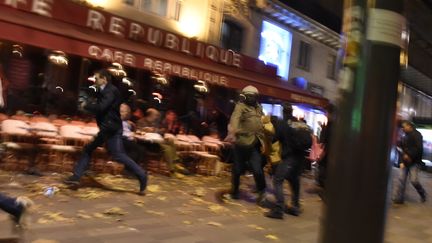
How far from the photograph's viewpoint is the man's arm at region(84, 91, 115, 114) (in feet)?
23.9

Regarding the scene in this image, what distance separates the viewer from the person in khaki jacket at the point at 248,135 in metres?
7.69

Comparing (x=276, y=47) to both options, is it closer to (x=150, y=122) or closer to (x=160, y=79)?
(x=160, y=79)

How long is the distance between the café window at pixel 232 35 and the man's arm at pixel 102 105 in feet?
34.3

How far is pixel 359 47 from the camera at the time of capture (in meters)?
3.04

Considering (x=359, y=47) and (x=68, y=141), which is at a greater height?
(x=359, y=47)

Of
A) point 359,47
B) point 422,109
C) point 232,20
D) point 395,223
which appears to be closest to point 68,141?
point 395,223

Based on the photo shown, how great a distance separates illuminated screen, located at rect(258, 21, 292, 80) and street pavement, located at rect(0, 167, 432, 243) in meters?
11.0

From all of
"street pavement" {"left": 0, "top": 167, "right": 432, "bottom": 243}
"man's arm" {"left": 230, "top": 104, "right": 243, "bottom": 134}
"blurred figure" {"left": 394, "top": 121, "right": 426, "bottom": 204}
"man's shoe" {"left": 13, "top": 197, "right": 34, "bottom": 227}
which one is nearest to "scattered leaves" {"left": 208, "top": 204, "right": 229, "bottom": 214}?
"street pavement" {"left": 0, "top": 167, "right": 432, "bottom": 243}

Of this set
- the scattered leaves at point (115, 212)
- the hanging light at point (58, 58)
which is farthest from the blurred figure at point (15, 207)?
the hanging light at point (58, 58)

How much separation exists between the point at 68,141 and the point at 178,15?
7.61m

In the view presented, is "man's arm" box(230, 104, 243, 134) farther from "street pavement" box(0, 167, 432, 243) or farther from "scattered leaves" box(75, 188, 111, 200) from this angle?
"scattered leaves" box(75, 188, 111, 200)

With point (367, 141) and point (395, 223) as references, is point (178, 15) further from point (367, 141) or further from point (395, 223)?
point (367, 141)

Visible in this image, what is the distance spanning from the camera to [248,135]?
7691mm

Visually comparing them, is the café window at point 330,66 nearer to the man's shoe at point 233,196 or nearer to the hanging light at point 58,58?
the hanging light at point 58,58
